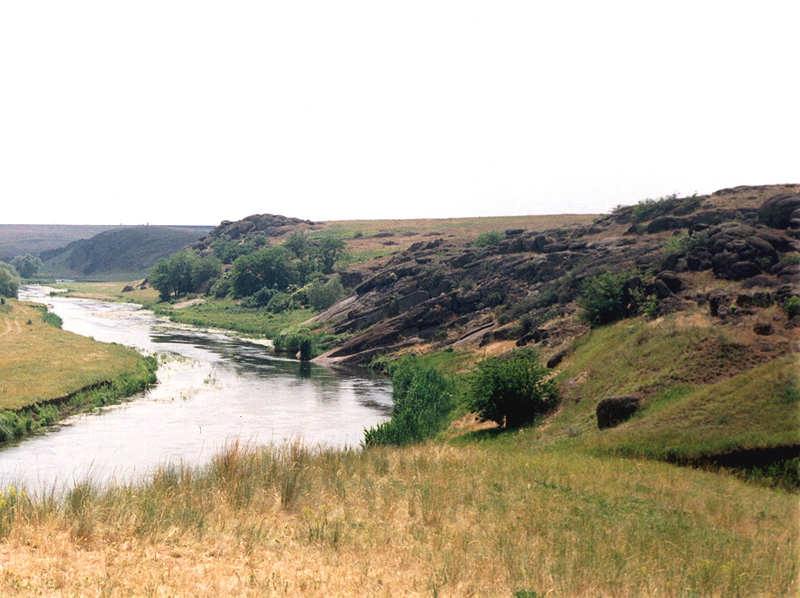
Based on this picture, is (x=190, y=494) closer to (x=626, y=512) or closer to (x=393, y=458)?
(x=393, y=458)

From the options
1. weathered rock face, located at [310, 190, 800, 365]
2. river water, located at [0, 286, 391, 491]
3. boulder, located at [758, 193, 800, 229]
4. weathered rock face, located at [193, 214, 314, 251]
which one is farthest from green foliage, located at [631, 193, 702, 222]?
weathered rock face, located at [193, 214, 314, 251]

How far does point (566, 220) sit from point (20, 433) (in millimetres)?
146323

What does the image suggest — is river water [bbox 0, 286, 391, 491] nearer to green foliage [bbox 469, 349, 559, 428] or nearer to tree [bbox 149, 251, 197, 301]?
green foliage [bbox 469, 349, 559, 428]

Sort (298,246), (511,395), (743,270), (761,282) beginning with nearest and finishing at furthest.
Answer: (511,395) → (761,282) → (743,270) → (298,246)

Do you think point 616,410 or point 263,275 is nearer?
point 616,410

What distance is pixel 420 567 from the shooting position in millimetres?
9969

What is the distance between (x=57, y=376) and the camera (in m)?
40.4

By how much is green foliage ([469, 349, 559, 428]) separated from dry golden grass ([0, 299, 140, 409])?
935 inches

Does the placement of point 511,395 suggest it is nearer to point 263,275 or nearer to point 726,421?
point 726,421

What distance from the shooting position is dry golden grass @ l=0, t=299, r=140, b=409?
36125mm

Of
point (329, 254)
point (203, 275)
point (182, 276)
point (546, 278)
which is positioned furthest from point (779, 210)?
point (182, 276)

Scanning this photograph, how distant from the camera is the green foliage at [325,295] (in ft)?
295

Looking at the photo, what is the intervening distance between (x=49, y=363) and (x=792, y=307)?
4494 centimetres

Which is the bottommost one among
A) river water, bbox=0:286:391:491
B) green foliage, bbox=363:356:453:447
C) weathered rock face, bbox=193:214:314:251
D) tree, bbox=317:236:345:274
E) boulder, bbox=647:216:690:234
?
river water, bbox=0:286:391:491
